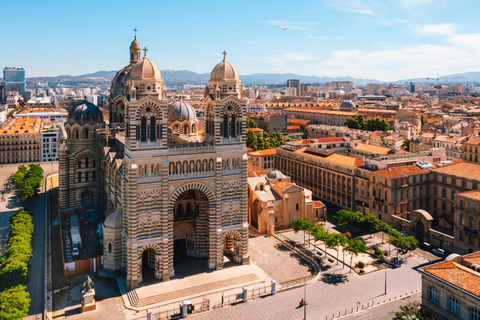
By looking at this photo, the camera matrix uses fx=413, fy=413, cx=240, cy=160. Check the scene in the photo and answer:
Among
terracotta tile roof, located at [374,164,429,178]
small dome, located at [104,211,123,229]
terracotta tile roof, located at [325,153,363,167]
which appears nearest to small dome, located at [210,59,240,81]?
small dome, located at [104,211,123,229]

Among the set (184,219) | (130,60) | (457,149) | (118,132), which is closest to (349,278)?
(184,219)

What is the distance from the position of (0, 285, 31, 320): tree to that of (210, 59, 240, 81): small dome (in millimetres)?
39676

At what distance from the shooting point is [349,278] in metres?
63.9

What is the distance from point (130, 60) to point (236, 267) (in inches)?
2076

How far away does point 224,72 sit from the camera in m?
64.2

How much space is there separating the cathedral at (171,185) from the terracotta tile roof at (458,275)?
2860 centimetres

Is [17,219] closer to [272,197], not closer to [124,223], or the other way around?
[124,223]

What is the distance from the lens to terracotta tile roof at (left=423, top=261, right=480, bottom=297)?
141 feet

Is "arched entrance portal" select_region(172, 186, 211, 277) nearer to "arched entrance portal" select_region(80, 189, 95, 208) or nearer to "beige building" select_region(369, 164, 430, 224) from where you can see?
"arched entrance portal" select_region(80, 189, 95, 208)

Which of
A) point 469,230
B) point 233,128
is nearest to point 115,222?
point 233,128

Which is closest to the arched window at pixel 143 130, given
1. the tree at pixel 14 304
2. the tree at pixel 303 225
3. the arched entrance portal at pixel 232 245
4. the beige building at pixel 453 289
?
the arched entrance portal at pixel 232 245

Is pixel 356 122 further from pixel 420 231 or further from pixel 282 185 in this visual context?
pixel 420 231

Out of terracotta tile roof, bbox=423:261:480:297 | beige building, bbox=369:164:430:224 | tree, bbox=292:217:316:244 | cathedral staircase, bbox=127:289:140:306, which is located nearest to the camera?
terracotta tile roof, bbox=423:261:480:297

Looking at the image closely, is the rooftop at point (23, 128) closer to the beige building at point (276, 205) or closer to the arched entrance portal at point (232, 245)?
the beige building at point (276, 205)
